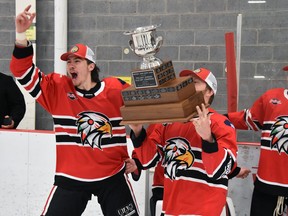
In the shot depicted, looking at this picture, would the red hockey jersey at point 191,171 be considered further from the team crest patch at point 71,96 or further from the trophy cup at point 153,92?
the team crest patch at point 71,96

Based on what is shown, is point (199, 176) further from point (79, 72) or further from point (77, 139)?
point (79, 72)

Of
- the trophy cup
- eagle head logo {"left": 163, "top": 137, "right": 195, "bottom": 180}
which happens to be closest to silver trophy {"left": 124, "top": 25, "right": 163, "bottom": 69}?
the trophy cup

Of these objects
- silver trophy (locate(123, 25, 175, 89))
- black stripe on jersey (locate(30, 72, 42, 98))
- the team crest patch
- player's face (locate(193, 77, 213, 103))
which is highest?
silver trophy (locate(123, 25, 175, 89))

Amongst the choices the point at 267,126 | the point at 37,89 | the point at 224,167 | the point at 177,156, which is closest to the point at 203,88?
the point at 177,156

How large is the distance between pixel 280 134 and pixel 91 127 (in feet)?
3.55

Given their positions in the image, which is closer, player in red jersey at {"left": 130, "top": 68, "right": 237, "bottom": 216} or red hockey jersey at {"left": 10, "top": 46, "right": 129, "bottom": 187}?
player in red jersey at {"left": 130, "top": 68, "right": 237, "bottom": 216}

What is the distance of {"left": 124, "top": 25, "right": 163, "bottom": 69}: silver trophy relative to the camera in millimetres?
2006

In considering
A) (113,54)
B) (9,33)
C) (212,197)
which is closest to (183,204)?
(212,197)

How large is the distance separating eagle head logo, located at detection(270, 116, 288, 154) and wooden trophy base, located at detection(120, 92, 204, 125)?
0.78 meters

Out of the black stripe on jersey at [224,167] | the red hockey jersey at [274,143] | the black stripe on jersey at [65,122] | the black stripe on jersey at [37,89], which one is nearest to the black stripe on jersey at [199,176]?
the black stripe on jersey at [224,167]

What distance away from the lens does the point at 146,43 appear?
203 cm

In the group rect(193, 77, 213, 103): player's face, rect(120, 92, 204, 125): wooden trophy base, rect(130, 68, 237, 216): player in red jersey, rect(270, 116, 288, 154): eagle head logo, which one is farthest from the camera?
rect(270, 116, 288, 154): eagle head logo

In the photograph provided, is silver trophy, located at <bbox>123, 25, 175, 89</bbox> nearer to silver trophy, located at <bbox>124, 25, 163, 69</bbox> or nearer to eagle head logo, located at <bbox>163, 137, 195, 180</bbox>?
silver trophy, located at <bbox>124, 25, 163, 69</bbox>

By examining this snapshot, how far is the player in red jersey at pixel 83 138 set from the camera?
2.75 metres
